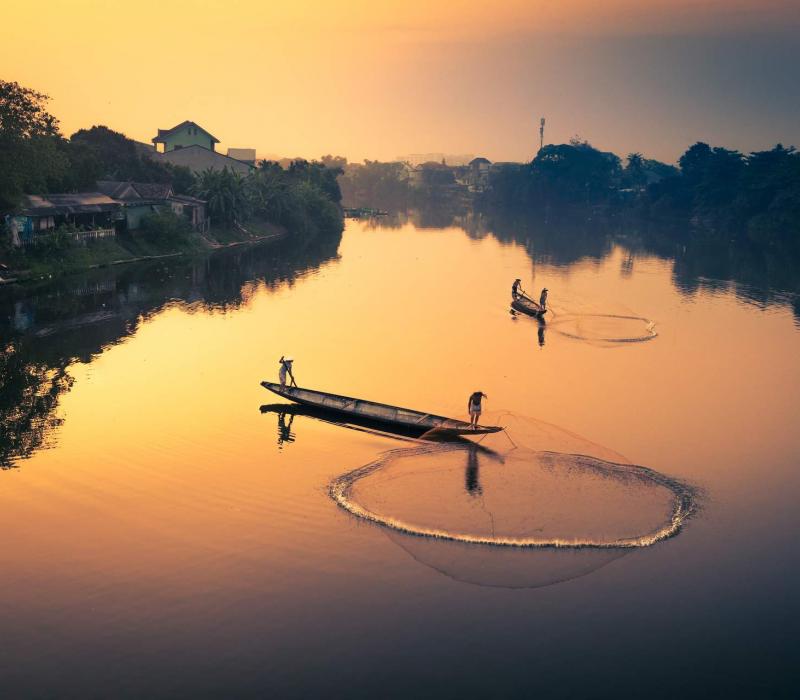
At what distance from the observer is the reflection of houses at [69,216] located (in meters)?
70.1

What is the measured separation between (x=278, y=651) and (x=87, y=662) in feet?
14.3

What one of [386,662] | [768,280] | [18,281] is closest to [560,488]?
[386,662]

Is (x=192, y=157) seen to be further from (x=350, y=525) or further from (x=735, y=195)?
(x=350, y=525)

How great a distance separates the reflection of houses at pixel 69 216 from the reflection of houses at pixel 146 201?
163 centimetres

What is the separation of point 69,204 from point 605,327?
5097 centimetres

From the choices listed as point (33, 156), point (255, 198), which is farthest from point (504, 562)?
point (255, 198)

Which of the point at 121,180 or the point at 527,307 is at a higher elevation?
the point at 121,180

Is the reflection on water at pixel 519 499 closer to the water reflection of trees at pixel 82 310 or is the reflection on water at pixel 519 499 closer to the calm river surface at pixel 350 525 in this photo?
the calm river surface at pixel 350 525

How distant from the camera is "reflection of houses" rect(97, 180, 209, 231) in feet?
283

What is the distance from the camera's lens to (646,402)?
39.6 meters

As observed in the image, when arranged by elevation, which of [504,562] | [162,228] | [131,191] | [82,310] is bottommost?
[504,562]

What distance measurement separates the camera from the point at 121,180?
101875mm

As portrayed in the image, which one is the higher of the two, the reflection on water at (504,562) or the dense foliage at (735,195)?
the dense foliage at (735,195)

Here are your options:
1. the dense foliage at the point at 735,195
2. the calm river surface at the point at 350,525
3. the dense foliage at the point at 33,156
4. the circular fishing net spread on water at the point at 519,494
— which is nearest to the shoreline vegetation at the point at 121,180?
the dense foliage at the point at 33,156
